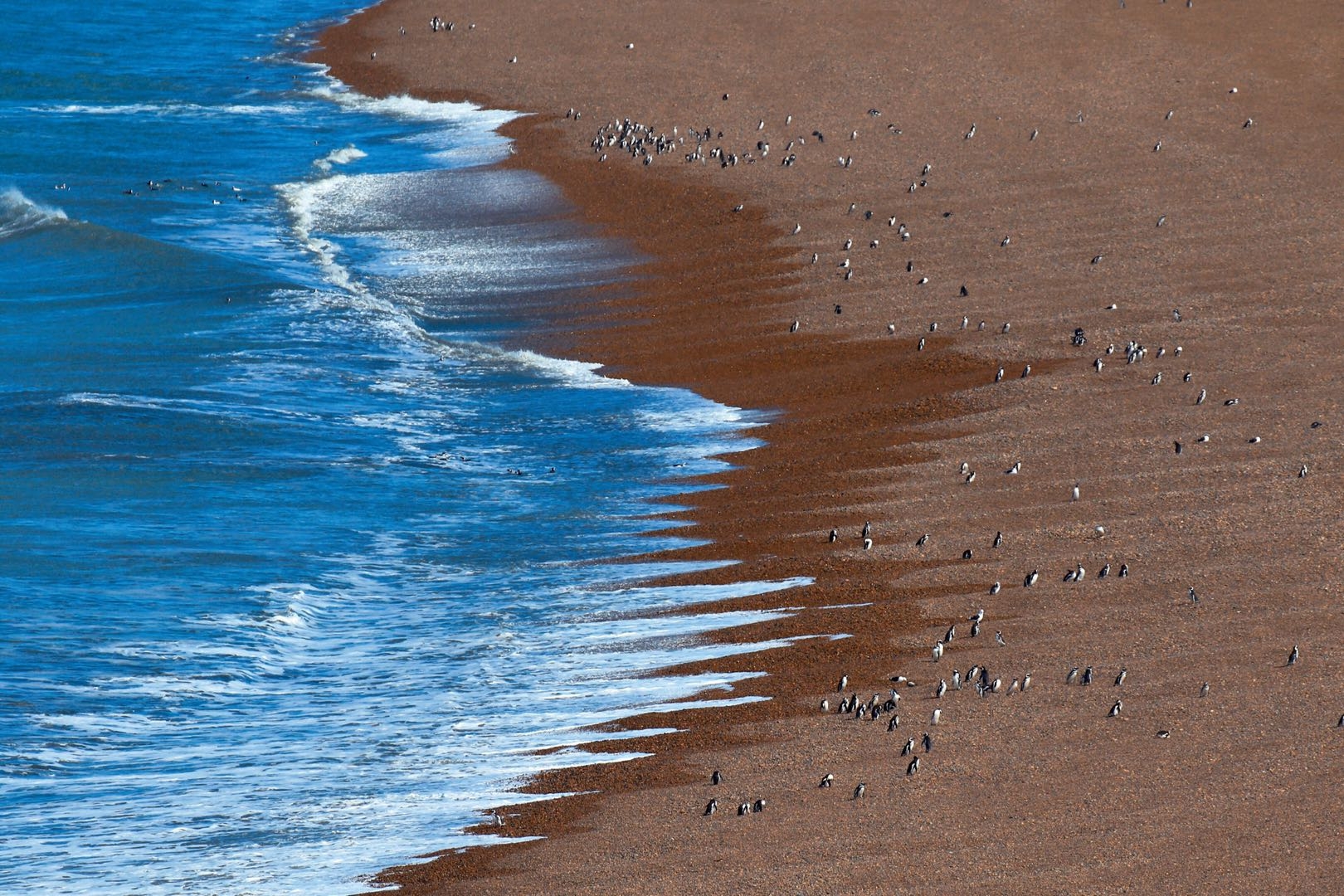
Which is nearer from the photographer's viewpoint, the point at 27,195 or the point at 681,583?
the point at 681,583

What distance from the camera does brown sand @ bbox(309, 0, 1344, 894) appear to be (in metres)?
13.6

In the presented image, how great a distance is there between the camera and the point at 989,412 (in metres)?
23.3

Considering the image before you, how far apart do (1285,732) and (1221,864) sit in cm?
239

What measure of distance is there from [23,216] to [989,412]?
2291cm

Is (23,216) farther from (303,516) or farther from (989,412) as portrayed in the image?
Result: (989,412)

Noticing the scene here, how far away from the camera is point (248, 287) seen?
31.6m

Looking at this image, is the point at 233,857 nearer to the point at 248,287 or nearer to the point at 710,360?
the point at 710,360

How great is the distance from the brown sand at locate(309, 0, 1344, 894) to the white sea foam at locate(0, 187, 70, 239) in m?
10.2

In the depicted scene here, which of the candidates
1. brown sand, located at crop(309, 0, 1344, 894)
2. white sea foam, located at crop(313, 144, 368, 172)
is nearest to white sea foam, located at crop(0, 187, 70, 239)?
white sea foam, located at crop(313, 144, 368, 172)

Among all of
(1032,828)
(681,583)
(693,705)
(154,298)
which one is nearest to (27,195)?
(154,298)

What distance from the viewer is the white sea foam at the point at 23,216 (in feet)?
116

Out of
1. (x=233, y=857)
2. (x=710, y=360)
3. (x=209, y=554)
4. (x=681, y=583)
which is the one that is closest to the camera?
(x=233, y=857)

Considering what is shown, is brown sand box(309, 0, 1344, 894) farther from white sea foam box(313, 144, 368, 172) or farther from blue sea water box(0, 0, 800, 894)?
white sea foam box(313, 144, 368, 172)

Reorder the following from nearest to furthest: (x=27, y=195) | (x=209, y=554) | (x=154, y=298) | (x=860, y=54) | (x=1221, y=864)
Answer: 1. (x=1221, y=864)
2. (x=209, y=554)
3. (x=154, y=298)
4. (x=27, y=195)
5. (x=860, y=54)
